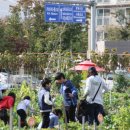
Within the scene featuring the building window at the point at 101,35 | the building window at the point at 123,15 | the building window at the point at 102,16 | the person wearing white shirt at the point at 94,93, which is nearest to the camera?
the person wearing white shirt at the point at 94,93

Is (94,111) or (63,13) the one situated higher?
(63,13)

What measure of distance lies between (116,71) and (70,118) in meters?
11.2

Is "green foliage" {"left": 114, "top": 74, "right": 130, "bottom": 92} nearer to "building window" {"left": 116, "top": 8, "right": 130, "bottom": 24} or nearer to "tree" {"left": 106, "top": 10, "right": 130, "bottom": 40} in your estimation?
"tree" {"left": 106, "top": 10, "right": 130, "bottom": 40}

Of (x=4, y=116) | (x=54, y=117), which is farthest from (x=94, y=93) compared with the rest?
(x=4, y=116)

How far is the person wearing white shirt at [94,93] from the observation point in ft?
38.1

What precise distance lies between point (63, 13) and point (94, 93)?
15.6 meters

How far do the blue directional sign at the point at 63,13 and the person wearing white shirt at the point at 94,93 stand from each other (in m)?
14.9

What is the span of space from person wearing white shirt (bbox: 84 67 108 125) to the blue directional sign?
1490 centimetres

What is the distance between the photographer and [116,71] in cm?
2433

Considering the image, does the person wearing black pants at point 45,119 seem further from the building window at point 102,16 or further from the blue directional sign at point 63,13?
the building window at point 102,16

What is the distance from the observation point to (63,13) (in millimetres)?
26922

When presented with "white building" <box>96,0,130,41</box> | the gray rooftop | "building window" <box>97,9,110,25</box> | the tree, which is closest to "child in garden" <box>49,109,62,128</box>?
the gray rooftop

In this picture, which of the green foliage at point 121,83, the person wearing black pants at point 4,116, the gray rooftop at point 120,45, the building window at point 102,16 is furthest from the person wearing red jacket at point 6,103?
the building window at point 102,16

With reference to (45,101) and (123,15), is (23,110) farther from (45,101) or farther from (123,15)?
(123,15)
